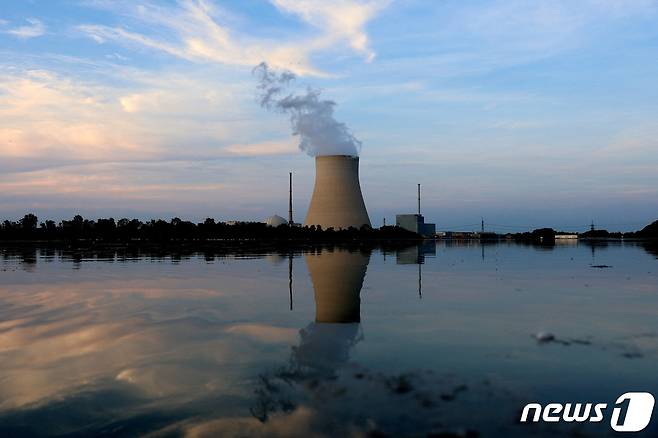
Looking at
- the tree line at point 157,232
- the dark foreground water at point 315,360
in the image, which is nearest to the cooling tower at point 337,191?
the tree line at point 157,232

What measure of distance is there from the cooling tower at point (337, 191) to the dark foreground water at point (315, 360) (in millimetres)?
33517

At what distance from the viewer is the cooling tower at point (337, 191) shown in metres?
46.0

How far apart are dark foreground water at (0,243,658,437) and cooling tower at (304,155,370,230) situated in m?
33.5

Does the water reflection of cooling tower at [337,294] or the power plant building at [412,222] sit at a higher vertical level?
the power plant building at [412,222]

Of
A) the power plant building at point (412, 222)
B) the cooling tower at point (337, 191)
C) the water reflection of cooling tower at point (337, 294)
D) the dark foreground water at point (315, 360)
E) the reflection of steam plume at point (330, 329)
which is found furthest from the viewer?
the power plant building at point (412, 222)

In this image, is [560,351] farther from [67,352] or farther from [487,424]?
[67,352]

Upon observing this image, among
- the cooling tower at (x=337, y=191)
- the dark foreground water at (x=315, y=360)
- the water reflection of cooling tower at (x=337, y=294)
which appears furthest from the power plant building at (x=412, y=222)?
the dark foreground water at (x=315, y=360)

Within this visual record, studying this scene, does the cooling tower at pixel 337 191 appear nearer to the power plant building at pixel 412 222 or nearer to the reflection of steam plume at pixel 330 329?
the reflection of steam plume at pixel 330 329

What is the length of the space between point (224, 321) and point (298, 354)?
2.68 meters

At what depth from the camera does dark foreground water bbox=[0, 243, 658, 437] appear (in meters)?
4.53

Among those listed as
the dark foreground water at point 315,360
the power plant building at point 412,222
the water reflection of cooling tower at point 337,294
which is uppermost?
the power plant building at point 412,222

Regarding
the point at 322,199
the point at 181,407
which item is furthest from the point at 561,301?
the point at 322,199

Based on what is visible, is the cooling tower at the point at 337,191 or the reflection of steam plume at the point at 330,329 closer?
the reflection of steam plume at the point at 330,329

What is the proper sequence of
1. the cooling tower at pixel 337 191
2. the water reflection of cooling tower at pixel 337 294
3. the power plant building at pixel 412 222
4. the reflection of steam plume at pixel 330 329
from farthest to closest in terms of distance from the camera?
the power plant building at pixel 412 222
the cooling tower at pixel 337 191
the water reflection of cooling tower at pixel 337 294
the reflection of steam plume at pixel 330 329
